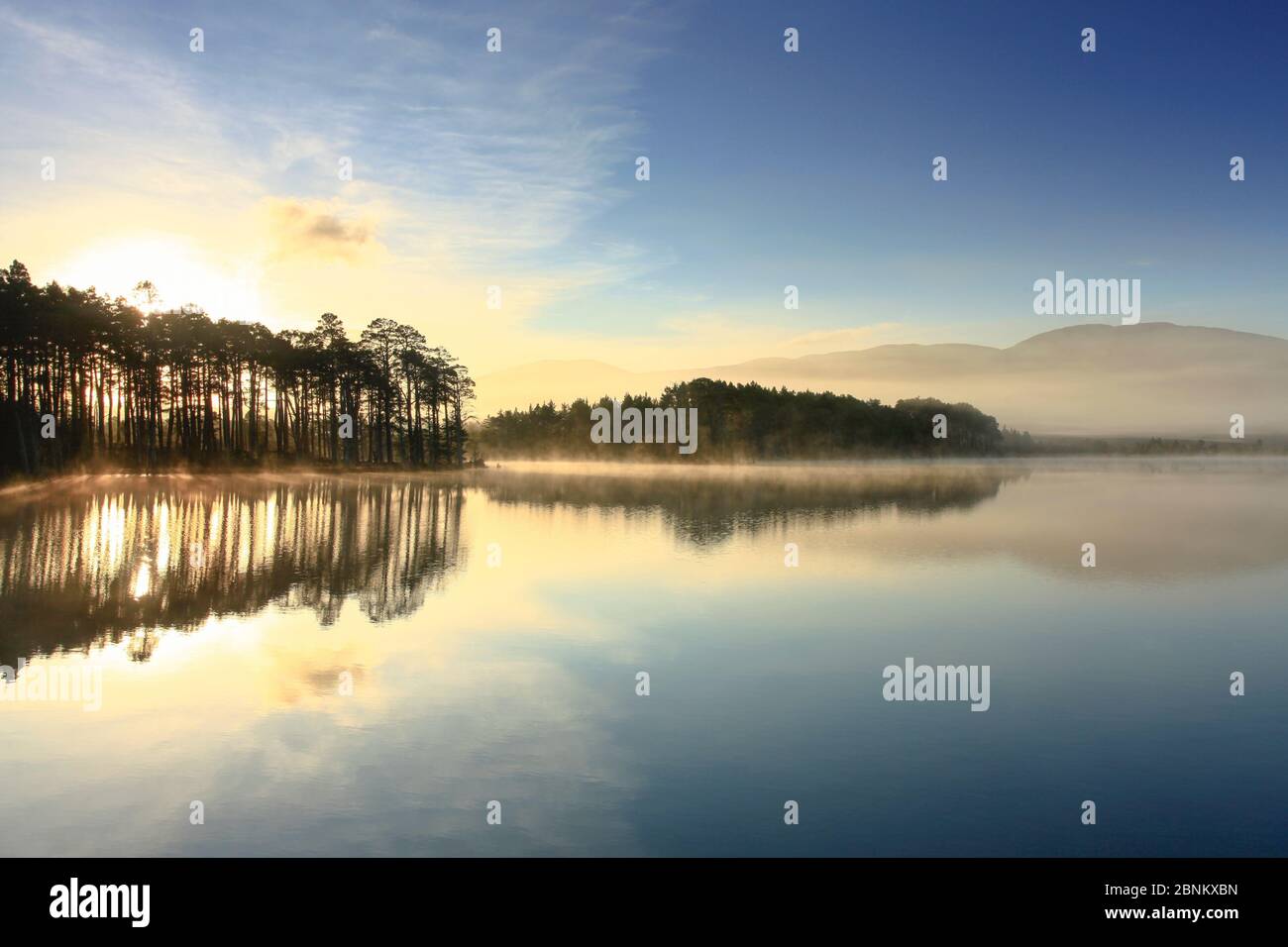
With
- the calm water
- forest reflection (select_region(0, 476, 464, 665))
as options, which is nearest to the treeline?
forest reflection (select_region(0, 476, 464, 665))

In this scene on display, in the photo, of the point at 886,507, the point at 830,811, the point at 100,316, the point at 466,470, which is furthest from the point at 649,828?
the point at 466,470

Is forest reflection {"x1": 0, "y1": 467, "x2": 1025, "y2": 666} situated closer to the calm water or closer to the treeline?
the calm water

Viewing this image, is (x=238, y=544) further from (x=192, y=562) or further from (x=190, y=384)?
(x=190, y=384)

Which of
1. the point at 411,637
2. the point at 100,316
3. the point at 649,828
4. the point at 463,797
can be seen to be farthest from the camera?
the point at 100,316

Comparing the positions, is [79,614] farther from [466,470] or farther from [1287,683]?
[466,470]

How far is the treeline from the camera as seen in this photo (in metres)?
79.2

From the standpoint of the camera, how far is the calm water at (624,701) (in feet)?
39.3

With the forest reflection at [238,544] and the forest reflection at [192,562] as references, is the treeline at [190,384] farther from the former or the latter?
the forest reflection at [192,562]

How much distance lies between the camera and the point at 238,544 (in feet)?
124

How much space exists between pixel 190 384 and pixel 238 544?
7841cm

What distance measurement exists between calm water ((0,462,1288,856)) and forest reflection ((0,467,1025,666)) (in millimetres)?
267

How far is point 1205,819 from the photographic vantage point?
488 inches

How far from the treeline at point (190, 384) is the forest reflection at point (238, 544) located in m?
14.0

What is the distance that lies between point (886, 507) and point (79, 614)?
54.2m
